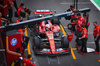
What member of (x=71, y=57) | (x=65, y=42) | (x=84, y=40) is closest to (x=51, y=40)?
(x=65, y=42)

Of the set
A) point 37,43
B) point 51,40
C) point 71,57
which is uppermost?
point 51,40

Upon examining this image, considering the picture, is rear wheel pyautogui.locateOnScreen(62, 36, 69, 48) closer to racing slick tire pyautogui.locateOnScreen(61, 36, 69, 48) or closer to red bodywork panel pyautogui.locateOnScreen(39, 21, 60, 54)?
racing slick tire pyautogui.locateOnScreen(61, 36, 69, 48)

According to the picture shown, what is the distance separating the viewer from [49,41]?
12.8 meters

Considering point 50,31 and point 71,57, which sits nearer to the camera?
point 71,57

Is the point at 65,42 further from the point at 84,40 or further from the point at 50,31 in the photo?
the point at 50,31

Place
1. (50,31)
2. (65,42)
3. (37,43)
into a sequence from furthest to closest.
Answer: (50,31)
(65,42)
(37,43)

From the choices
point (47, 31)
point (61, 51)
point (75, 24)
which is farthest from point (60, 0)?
point (61, 51)

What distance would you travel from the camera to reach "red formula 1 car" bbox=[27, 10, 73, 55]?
41.1 ft

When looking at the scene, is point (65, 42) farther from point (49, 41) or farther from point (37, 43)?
point (37, 43)

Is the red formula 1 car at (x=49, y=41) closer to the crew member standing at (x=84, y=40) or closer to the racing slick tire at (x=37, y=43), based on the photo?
the racing slick tire at (x=37, y=43)

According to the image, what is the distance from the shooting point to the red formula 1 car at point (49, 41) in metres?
12.5

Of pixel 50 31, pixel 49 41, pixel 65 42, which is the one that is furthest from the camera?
pixel 50 31

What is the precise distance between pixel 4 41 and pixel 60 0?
12899 mm

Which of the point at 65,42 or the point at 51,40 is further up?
the point at 51,40
